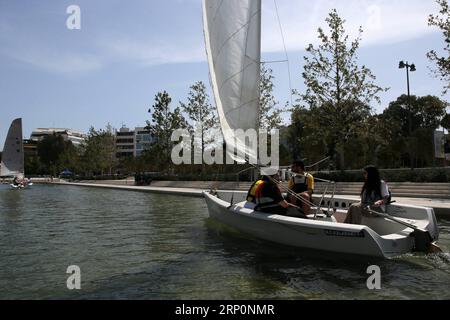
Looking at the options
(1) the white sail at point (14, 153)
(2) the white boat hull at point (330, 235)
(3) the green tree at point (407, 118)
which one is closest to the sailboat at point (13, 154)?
(1) the white sail at point (14, 153)

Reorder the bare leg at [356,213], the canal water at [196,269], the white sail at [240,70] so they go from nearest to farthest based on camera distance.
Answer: the canal water at [196,269] < the bare leg at [356,213] < the white sail at [240,70]

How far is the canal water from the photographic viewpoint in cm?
649

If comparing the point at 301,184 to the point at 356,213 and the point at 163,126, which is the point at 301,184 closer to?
the point at 356,213

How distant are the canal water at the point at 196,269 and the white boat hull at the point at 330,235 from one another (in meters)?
0.24

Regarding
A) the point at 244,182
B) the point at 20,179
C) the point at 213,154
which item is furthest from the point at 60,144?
the point at 244,182

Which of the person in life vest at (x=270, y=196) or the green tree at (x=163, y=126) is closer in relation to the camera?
the person in life vest at (x=270, y=196)

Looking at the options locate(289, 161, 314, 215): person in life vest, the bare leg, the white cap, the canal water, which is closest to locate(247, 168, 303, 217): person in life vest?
the white cap

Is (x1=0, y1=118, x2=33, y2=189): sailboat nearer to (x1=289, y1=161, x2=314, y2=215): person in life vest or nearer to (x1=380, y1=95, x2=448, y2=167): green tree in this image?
(x1=380, y1=95, x2=448, y2=167): green tree

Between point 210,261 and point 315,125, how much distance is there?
2361 cm

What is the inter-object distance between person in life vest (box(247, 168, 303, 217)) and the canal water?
86cm

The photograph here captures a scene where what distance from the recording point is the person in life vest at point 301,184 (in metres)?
10.1

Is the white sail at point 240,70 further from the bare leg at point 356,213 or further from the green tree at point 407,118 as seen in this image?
the green tree at point 407,118

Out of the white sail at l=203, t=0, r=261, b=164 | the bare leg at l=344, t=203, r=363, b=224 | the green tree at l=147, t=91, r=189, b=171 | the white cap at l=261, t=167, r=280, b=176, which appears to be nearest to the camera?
the bare leg at l=344, t=203, r=363, b=224
